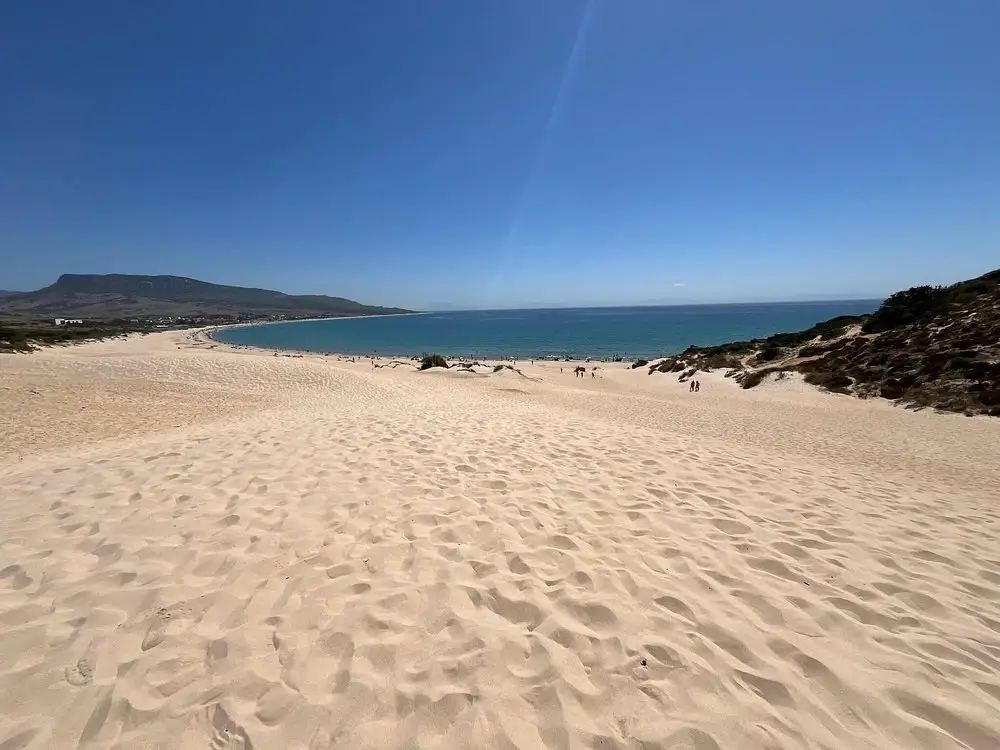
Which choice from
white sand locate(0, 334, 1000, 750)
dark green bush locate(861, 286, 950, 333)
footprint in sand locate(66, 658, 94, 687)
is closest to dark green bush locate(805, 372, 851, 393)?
dark green bush locate(861, 286, 950, 333)

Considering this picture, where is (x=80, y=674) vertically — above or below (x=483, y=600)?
above

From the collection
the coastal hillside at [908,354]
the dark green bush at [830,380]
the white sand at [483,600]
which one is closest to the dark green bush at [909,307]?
the coastal hillside at [908,354]

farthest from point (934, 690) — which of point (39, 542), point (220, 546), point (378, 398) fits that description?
point (378, 398)

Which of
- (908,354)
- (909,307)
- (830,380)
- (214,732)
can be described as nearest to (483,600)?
(214,732)

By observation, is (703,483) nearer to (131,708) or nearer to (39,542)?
(131,708)

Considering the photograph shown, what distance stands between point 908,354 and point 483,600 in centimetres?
2436

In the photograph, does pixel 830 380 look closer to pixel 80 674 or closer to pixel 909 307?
pixel 909 307

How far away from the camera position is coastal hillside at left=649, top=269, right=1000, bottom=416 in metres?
15.0

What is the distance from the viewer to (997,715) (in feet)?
7.76

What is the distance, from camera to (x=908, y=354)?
1864cm

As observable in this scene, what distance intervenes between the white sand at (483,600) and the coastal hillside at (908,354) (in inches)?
429

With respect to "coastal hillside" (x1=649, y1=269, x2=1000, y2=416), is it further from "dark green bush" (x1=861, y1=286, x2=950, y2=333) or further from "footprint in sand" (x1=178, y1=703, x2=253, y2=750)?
"footprint in sand" (x1=178, y1=703, x2=253, y2=750)

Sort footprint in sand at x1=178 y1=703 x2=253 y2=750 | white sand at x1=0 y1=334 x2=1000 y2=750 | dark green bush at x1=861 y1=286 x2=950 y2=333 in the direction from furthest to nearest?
dark green bush at x1=861 y1=286 x2=950 y2=333 → white sand at x1=0 y1=334 x2=1000 y2=750 → footprint in sand at x1=178 y1=703 x2=253 y2=750

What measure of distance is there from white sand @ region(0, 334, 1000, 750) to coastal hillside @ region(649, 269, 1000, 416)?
10.9 meters
